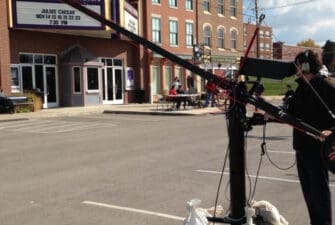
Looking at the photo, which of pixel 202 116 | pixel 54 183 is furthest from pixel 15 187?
pixel 202 116

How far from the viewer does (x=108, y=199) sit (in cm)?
720

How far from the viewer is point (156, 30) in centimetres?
3762

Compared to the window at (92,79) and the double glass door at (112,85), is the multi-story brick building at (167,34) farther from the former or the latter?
the window at (92,79)

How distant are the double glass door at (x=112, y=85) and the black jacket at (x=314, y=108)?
28.9m

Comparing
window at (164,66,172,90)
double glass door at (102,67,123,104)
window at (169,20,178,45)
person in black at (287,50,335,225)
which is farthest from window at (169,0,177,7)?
person in black at (287,50,335,225)

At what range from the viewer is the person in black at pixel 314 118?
15.2 ft

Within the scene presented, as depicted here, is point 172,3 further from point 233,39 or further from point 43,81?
point 43,81

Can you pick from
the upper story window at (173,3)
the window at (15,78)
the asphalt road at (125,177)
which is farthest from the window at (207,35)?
the asphalt road at (125,177)

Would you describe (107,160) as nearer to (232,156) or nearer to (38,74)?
(232,156)

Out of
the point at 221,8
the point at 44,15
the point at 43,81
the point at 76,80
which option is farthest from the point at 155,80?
the point at 221,8

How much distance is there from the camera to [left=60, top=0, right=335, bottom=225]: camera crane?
3906 millimetres

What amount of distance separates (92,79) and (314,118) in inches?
1095

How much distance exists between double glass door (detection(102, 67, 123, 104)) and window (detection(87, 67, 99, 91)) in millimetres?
1292

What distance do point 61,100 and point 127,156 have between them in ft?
65.2
